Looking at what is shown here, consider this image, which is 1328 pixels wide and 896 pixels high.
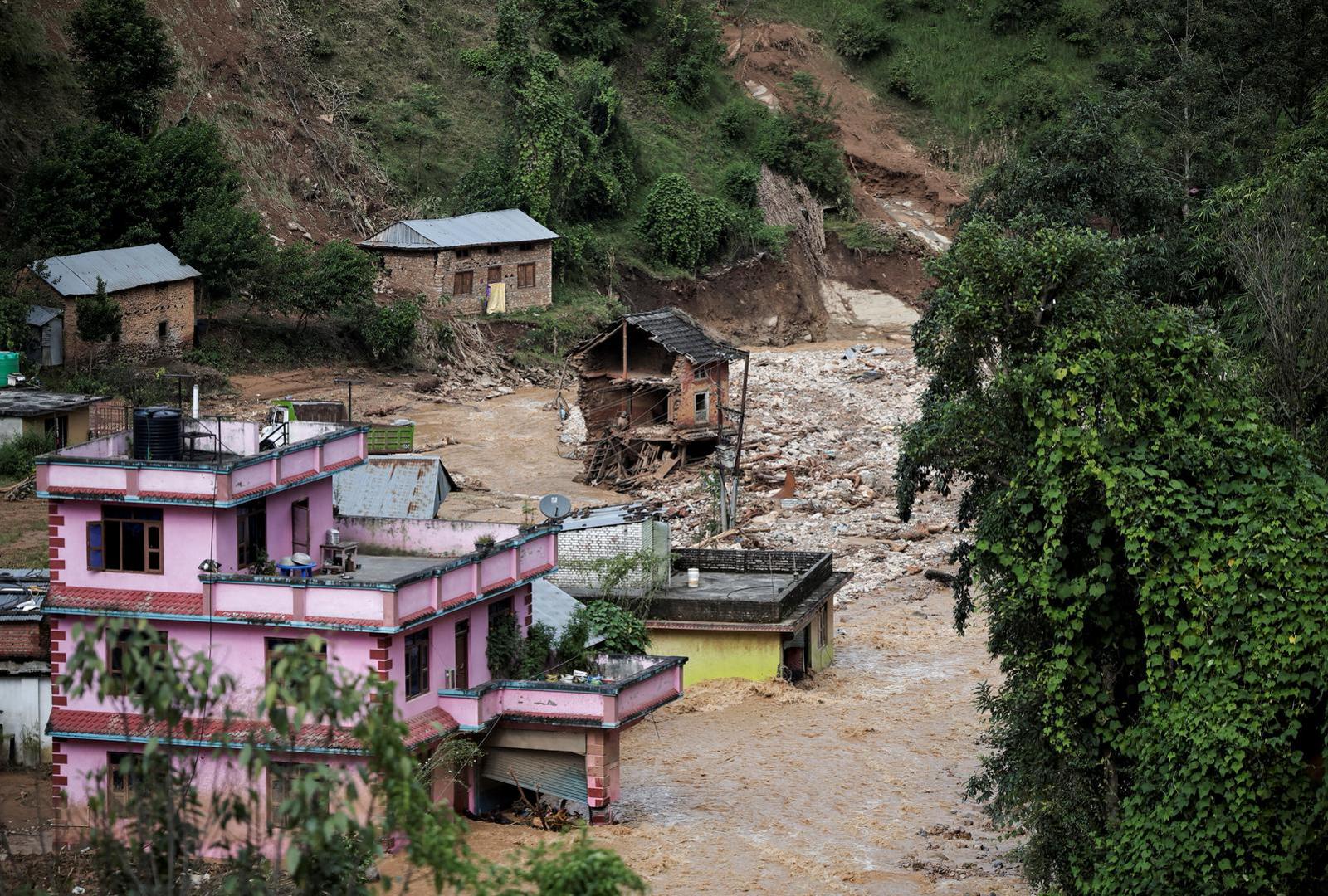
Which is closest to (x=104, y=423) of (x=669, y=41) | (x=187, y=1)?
(x=187, y=1)

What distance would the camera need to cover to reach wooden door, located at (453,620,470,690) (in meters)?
22.3

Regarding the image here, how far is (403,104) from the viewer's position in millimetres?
65250

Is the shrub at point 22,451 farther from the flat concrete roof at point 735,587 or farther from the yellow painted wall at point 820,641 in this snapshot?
the yellow painted wall at point 820,641

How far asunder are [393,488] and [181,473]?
30.7 feet

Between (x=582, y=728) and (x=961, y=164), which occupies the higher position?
(x=961, y=164)

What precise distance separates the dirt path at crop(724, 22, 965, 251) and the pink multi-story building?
1916 inches

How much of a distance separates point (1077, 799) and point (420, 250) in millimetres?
40575

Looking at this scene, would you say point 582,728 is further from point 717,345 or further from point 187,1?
→ point 187,1

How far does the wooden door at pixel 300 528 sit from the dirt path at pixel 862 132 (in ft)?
160

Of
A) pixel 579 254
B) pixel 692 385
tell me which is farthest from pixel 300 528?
pixel 579 254

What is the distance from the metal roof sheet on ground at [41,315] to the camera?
140 feet

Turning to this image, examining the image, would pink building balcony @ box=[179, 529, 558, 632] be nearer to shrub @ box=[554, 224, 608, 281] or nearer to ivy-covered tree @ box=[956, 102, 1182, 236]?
ivy-covered tree @ box=[956, 102, 1182, 236]

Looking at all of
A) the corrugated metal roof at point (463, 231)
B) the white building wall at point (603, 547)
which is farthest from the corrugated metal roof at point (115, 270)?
the white building wall at point (603, 547)

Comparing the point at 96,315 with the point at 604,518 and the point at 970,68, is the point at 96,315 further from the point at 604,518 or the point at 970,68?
the point at 970,68
